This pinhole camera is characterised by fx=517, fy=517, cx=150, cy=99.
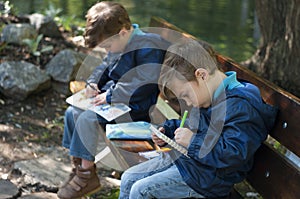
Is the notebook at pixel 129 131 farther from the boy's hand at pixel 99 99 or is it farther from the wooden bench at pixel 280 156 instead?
the wooden bench at pixel 280 156

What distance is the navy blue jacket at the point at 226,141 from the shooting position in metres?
2.48

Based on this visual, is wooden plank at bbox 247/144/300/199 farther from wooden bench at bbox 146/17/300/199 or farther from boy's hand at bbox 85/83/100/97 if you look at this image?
boy's hand at bbox 85/83/100/97

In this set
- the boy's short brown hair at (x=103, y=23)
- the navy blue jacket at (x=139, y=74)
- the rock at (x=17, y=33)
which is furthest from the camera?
the rock at (x=17, y=33)

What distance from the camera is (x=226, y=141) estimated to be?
8.13 ft

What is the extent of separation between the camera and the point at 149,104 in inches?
140

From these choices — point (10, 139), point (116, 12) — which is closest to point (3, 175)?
point (10, 139)

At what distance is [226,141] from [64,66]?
3.46m

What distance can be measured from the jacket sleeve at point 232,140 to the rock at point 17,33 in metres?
3.99

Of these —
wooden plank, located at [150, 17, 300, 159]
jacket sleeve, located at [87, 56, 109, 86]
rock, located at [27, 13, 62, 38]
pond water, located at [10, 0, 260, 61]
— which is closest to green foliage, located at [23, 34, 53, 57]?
rock, located at [27, 13, 62, 38]

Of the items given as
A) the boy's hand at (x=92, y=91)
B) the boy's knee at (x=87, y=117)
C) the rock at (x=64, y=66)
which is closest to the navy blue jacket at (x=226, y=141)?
the boy's knee at (x=87, y=117)

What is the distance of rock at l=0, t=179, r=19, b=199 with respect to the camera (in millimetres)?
3490

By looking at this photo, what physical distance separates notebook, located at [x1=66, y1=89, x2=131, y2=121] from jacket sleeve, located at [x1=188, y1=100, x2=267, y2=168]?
0.91 meters

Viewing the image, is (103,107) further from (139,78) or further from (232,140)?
(232,140)

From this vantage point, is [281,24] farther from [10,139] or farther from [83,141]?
[10,139]
